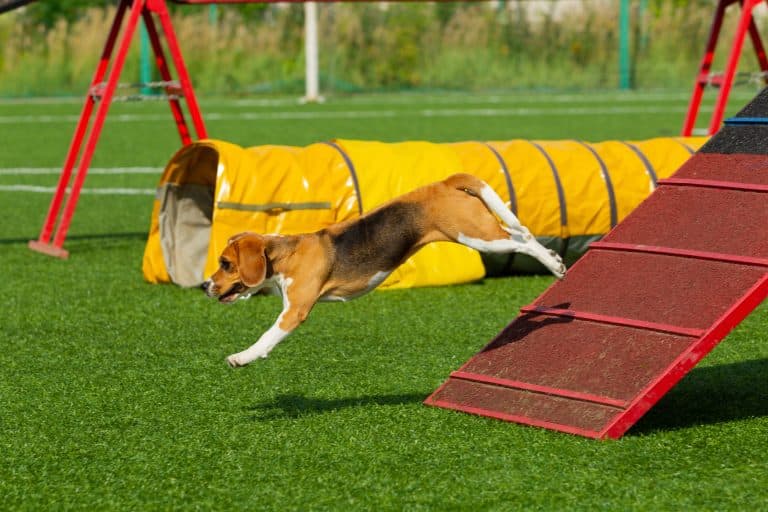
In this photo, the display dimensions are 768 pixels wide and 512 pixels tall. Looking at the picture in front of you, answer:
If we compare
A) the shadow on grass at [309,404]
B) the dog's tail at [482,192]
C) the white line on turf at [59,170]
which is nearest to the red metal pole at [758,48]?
the dog's tail at [482,192]

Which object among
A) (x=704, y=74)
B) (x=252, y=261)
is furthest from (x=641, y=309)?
(x=704, y=74)

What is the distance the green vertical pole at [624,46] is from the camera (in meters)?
30.2

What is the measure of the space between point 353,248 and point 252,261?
39 cm

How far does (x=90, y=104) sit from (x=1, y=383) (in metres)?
3.91

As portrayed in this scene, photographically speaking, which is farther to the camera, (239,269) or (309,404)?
(309,404)

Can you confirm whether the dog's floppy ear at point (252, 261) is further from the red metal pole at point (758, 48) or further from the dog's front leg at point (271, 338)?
the red metal pole at point (758, 48)

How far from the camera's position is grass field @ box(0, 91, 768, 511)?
14.7ft

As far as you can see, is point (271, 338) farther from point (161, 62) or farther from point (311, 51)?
point (311, 51)

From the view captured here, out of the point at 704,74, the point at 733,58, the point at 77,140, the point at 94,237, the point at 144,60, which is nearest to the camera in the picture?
the point at 77,140

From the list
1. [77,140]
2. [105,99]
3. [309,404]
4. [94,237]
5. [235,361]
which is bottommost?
[94,237]

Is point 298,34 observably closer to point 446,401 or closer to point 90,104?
point 90,104

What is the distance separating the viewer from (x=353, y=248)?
5355 millimetres

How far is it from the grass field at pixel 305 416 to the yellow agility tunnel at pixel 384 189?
250 mm

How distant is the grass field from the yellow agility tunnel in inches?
9.9
